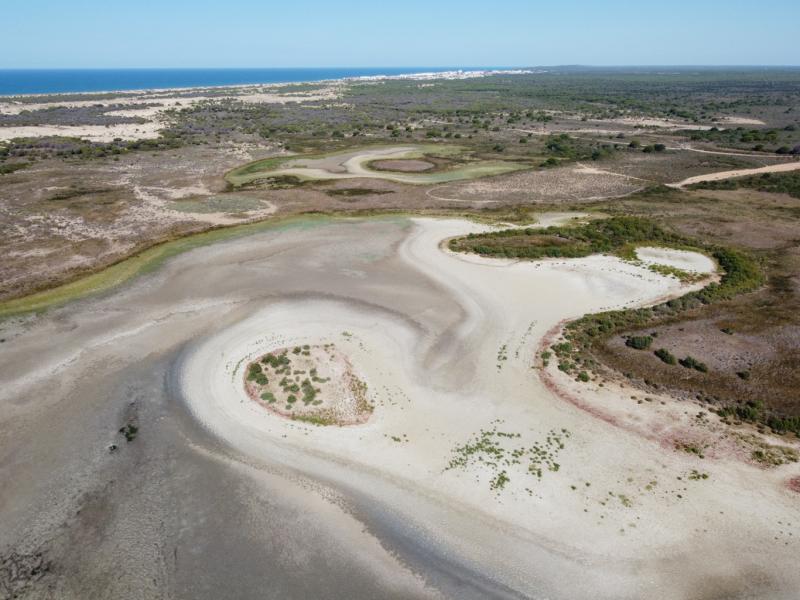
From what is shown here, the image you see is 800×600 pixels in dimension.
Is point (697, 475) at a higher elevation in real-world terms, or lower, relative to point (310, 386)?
lower

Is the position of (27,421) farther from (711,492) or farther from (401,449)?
(711,492)

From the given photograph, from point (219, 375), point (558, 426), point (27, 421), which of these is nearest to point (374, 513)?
point (558, 426)

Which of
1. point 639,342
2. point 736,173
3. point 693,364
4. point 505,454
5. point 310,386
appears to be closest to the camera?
point 505,454

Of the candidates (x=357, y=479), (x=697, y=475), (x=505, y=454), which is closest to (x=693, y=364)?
(x=697, y=475)

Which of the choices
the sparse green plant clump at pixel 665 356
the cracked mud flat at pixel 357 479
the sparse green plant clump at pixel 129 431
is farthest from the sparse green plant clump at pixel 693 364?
the sparse green plant clump at pixel 129 431

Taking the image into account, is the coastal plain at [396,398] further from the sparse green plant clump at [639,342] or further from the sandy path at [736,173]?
the sandy path at [736,173]

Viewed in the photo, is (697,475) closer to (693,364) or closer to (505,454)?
(505,454)

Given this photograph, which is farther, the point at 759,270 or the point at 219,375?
the point at 759,270
